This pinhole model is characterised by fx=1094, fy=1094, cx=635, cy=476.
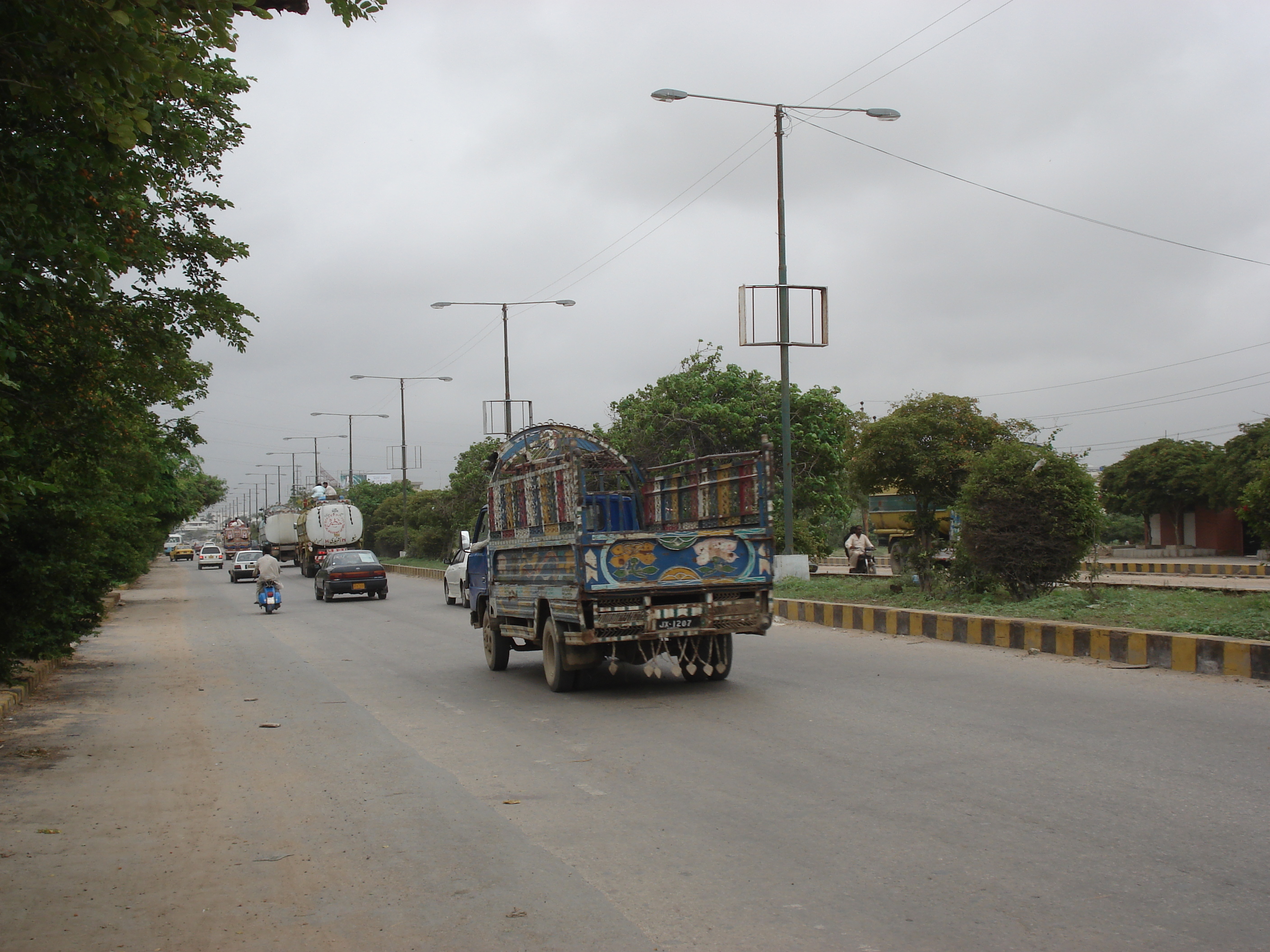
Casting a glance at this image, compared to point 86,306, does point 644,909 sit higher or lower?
lower

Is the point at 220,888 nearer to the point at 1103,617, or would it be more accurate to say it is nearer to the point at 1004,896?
the point at 1004,896

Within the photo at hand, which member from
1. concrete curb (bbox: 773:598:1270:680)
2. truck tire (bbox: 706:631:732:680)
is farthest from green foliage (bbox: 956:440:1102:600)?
truck tire (bbox: 706:631:732:680)

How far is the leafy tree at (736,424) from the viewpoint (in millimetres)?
35469

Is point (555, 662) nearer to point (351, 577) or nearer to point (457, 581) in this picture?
point (457, 581)

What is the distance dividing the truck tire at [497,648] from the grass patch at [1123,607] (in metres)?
6.22

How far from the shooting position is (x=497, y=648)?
1329 centimetres

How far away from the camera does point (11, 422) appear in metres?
7.18

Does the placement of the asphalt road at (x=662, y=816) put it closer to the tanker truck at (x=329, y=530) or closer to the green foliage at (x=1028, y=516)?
the green foliage at (x=1028, y=516)

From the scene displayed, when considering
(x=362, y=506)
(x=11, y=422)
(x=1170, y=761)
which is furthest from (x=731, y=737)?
(x=362, y=506)

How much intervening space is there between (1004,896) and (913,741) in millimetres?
3282

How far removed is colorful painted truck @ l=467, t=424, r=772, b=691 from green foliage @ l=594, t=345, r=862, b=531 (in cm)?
2075

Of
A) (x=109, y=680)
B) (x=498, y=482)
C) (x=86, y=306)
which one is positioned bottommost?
(x=109, y=680)

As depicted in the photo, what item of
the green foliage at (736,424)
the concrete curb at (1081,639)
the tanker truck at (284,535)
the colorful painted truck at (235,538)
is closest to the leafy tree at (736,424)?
the green foliage at (736,424)

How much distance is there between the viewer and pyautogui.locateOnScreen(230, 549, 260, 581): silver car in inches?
1826
